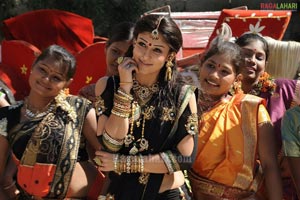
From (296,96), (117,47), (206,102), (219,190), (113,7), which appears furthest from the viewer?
(113,7)

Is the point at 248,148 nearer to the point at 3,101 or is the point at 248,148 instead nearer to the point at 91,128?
the point at 91,128

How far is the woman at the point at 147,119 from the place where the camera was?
2.17 meters

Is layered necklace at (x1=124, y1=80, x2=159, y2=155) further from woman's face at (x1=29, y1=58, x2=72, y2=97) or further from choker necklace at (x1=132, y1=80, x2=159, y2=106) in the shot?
woman's face at (x1=29, y1=58, x2=72, y2=97)

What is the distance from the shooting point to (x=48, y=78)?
2.55m

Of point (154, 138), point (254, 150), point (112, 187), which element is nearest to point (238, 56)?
point (254, 150)

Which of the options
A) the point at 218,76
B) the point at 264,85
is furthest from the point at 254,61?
the point at 218,76

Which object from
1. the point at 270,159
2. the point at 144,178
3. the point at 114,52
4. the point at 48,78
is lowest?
the point at 270,159

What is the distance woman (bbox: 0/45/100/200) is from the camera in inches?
94.7

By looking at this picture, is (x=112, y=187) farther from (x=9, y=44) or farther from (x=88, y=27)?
(x=88, y=27)

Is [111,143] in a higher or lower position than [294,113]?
higher

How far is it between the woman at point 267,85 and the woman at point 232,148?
0.24m

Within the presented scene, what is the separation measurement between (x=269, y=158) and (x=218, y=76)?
0.49m

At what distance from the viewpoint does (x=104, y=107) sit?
2.23m

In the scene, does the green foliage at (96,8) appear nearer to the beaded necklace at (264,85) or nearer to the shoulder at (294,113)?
the beaded necklace at (264,85)
